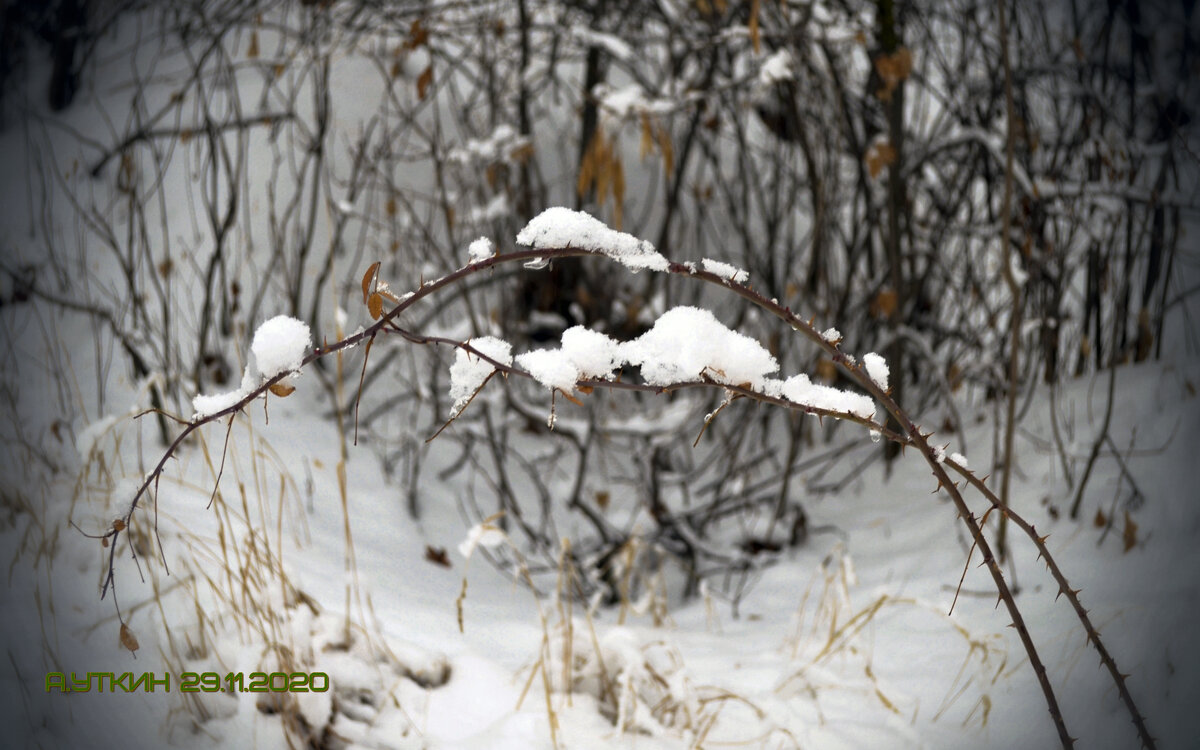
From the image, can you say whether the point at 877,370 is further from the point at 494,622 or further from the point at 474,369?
the point at 494,622

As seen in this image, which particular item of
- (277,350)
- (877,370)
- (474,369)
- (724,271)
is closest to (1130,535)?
(877,370)

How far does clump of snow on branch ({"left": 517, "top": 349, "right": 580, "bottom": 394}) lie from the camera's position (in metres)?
0.52

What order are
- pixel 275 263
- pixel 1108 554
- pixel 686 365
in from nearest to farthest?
pixel 686 365
pixel 1108 554
pixel 275 263

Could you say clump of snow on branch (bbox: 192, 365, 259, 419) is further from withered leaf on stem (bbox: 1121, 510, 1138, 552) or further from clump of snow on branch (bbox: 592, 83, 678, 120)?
withered leaf on stem (bbox: 1121, 510, 1138, 552)

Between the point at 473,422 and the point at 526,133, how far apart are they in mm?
932

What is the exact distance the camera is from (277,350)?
0.54 metres

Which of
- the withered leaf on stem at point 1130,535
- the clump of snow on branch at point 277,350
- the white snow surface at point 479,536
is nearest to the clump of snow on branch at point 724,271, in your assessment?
the clump of snow on branch at point 277,350

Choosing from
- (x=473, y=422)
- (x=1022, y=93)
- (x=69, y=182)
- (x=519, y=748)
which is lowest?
(x=519, y=748)

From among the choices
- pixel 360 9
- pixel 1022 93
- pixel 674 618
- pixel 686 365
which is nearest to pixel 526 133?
pixel 360 9

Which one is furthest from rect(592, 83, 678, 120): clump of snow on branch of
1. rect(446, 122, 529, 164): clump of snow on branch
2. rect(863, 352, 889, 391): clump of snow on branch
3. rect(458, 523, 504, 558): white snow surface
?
rect(863, 352, 889, 391): clump of snow on branch

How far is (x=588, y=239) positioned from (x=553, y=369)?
89 mm

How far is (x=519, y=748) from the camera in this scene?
1074mm

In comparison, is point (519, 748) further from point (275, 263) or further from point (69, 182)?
point (69, 182)

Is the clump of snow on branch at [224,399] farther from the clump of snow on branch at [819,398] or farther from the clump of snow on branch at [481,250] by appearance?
the clump of snow on branch at [819,398]
